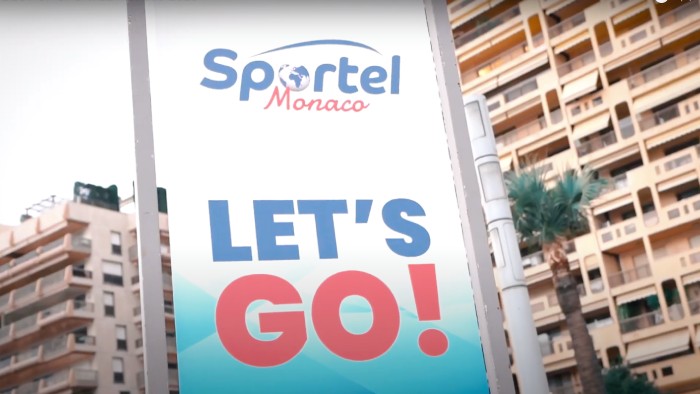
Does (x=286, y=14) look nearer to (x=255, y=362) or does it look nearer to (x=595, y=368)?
(x=255, y=362)

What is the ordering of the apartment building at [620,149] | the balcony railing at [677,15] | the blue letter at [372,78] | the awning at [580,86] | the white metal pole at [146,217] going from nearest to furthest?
the white metal pole at [146,217], the blue letter at [372,78], the apartment building at [620,149], the balcony railing at [677,15], the awning at [580,86]

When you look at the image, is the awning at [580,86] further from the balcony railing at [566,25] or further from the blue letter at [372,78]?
the blue letter at [372,78]

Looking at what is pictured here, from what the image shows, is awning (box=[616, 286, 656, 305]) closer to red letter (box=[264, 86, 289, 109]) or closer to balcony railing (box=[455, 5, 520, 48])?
balcony railing (box=[455, 5, 520, 48])

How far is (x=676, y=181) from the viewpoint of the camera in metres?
35.2

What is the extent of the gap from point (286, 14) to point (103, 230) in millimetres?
37642

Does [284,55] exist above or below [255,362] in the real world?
above

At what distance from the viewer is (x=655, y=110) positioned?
122ft

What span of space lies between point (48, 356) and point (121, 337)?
10.7ft

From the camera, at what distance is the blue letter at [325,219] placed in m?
5.38

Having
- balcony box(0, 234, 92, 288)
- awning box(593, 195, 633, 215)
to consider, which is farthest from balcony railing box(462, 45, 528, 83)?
balcony box(0, 234, 92, 288)

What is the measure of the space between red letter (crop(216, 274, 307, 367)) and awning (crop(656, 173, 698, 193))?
105ft

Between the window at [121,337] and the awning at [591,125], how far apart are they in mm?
21972

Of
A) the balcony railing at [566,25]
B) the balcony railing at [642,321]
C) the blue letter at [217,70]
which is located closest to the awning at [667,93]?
the balcony railing at [566,25]

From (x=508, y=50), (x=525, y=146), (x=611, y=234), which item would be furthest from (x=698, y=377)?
(x=508, y=50)
